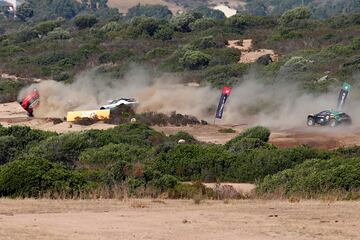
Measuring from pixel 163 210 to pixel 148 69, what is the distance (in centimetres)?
6499

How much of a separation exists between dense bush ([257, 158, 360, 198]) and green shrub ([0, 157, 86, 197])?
555cm

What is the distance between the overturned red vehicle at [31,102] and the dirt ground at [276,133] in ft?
2.77

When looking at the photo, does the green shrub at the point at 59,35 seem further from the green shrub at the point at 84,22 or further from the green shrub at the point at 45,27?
the green shrub at the point at 84,22

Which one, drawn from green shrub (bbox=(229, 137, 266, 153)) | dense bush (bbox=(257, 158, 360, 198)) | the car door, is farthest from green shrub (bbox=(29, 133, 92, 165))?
the car door

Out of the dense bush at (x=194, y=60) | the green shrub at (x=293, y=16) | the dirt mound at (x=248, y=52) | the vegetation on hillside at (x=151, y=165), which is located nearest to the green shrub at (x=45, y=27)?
the green shrub at (x=293, y=16)

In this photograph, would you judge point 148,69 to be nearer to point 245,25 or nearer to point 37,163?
point 245,25

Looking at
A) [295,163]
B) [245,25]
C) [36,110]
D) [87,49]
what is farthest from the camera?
[245,25]

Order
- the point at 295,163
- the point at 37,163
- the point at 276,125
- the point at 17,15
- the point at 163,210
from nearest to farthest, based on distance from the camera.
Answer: the point at 163,210 < the point at 37,163 < the point at 295,163 < the point at 276,125 < the point at 17,15

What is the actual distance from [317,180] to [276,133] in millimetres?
27924

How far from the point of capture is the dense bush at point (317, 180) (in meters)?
23.9

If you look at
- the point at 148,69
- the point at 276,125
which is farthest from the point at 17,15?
the point at 276,125

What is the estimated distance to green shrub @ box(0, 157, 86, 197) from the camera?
22.7 meters

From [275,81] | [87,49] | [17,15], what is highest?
[17,15]

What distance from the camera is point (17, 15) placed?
617ft
